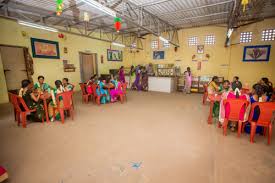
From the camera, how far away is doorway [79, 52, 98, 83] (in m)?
8.60

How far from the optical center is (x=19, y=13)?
18.1ft

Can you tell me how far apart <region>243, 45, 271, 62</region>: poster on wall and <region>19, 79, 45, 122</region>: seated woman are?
31.1 ft

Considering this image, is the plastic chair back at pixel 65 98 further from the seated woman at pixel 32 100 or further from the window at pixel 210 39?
the window at pixel 210 39

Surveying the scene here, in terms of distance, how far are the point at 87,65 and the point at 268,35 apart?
33.2 feet

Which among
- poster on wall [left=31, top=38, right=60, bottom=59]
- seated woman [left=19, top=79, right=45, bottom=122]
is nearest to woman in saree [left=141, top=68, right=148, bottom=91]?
poster on wall [left=31, top=38, right=60, bottom=59]

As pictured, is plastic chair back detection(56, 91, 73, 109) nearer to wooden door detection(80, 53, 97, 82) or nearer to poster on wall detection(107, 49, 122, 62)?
wooden door detection(80, 53, 97, 82)

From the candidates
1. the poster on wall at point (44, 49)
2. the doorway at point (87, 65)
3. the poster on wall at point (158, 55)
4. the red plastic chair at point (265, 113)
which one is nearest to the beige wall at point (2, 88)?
the poster on wall at point (44, 49)

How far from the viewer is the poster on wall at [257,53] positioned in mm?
6861

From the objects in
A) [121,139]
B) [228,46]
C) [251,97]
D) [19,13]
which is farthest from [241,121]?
[19,13]

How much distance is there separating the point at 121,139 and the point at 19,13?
6660 mm

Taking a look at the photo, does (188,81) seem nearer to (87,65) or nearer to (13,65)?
(87,65)

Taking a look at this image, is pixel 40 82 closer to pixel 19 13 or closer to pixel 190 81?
pixel 19 13

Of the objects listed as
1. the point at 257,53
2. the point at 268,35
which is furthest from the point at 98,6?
the point at 268,35

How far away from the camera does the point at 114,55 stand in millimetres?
10508
